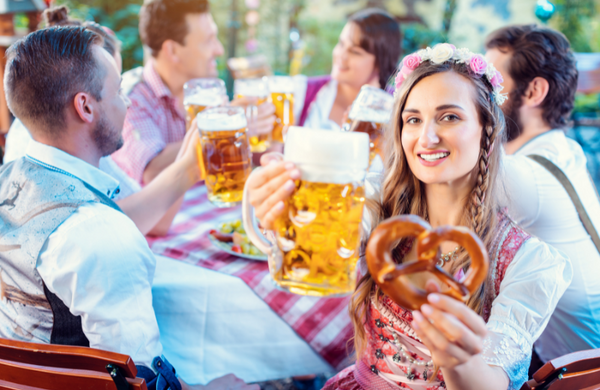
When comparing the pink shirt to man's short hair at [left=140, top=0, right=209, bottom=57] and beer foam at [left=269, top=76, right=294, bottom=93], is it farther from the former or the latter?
beer foam at [left=269, top=76, right=294, bottom=93]

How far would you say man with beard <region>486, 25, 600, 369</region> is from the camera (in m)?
1.67

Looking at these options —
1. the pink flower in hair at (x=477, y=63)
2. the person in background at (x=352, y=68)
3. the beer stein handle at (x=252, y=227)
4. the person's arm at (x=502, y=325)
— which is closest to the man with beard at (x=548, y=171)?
the person's arm at (x=502, y=325)

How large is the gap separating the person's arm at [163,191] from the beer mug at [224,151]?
16cm

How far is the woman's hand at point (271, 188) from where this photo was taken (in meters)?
0.89

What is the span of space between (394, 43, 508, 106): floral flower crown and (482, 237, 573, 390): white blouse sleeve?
1.57 feet

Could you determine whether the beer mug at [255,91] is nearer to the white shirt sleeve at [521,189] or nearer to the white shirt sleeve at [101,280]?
the white shirt sleeve at [101,280]

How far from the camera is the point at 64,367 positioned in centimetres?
94

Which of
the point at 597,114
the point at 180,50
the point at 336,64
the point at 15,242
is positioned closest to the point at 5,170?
the point at 15,242

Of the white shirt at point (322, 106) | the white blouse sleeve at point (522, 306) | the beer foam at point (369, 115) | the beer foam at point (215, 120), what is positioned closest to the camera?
the white blouse sleeve at point (522, 306)

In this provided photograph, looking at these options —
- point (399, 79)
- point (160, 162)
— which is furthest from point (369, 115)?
point (160, 162)

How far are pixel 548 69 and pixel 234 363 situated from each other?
5.73ft

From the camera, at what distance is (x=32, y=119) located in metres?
1.38

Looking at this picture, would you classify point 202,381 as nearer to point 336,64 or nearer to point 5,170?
point 5,170

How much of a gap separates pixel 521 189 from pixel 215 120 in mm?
1120
